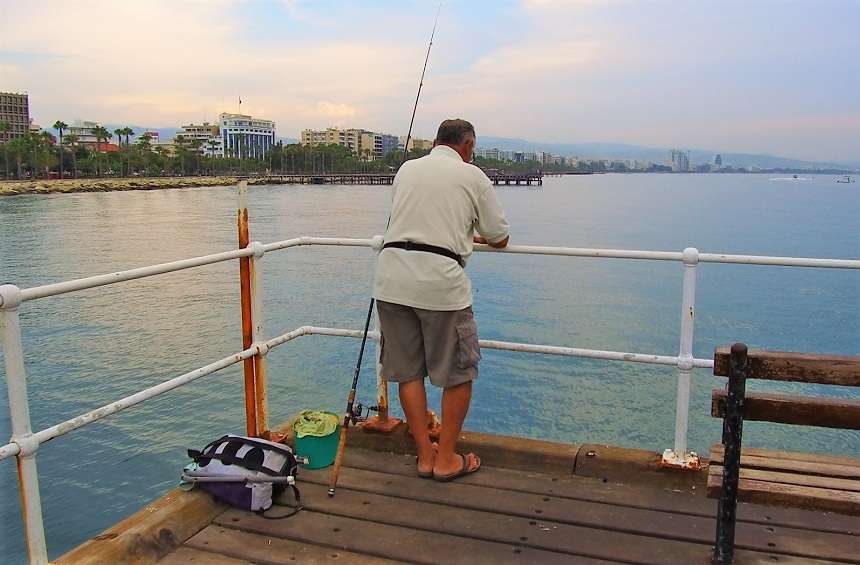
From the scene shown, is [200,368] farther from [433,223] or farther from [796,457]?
[796,457]

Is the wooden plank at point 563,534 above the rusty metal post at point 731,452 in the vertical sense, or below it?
below

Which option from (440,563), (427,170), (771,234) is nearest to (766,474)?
(440,563)

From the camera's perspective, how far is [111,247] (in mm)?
32969

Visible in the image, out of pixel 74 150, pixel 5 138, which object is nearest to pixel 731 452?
pixel 74 150

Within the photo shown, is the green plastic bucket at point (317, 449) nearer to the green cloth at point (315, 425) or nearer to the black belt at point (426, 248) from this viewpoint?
the green cloth at point (315, 425)

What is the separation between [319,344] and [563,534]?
14436 millimetres

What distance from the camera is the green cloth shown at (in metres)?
3.39

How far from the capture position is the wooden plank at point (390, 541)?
2.58m

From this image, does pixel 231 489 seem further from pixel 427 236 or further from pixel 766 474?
pixel 766 474

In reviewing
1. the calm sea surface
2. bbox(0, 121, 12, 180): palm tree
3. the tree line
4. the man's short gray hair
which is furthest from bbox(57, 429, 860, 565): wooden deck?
bbox(0, 121, 12, 180): palm tree

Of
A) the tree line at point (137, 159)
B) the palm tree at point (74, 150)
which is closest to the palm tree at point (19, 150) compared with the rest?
the tree line at point (137, 159)

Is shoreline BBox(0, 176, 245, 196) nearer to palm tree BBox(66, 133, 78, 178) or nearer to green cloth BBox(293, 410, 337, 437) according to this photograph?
palm tree BBox(66, 133, 78, 178)

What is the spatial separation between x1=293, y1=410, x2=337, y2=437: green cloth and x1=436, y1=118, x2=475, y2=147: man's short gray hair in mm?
1472

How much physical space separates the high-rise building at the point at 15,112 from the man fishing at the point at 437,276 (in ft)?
494
